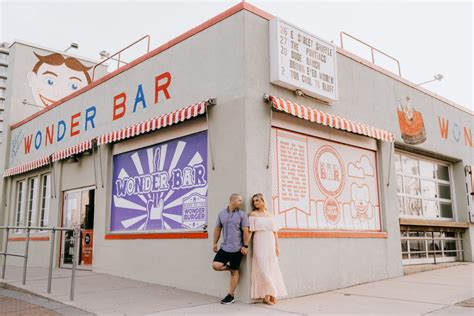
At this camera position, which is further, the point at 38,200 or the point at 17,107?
the point at 17,107

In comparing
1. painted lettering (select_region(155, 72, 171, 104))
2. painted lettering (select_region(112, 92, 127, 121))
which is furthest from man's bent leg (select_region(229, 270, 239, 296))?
painted lettering (select_region(112, 92, 127, 121))

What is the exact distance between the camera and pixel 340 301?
686cm

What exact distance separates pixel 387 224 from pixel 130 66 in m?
7.07

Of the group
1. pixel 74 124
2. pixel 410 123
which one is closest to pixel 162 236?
pixel 74 124

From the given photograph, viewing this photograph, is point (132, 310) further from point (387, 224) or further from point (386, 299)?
point (387, 224)

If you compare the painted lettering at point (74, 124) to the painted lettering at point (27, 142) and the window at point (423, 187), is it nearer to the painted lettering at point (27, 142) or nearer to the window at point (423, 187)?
the painted lettering at point (27, 142)

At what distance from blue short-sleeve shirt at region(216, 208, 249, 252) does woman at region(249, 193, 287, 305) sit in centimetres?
15

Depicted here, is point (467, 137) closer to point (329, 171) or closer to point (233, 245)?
point (329, 171)

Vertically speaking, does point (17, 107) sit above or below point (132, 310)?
above

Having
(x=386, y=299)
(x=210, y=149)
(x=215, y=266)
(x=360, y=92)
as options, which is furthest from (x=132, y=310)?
(x=360, y=92)

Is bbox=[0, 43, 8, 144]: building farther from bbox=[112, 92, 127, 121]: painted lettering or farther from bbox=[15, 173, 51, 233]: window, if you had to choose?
bbox=[112, 92, 127, 121]: painted lettering

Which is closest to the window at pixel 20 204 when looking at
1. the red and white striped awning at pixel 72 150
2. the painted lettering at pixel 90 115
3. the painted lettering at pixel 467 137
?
the red and white striped awning at pixel 72 150

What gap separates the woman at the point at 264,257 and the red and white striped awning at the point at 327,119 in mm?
1701

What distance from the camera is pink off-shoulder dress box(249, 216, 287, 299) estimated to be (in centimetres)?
652
